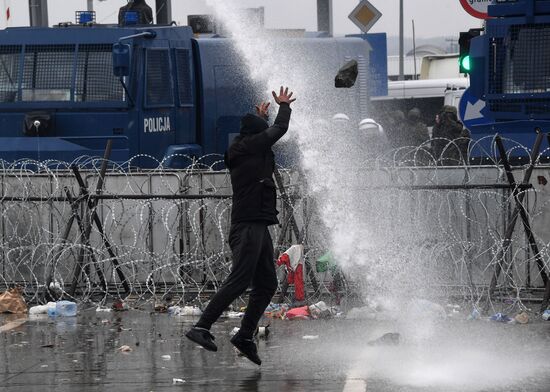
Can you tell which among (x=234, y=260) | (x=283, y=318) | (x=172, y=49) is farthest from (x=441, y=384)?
(x=172, y=49)

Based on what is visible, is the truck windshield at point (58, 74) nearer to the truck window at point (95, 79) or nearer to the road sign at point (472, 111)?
the truck window at point (95, 79)

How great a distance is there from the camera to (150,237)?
14656 millimetres

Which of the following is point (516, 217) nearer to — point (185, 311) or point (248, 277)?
point (185, 311)

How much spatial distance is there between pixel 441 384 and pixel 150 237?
18.7 ft

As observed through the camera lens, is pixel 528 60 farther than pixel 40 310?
Yes

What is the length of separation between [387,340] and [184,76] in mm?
8986

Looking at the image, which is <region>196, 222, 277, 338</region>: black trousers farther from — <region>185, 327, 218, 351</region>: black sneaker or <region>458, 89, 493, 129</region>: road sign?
<region>458, 89, 493, 129</region>: road sign

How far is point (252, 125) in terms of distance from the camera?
35.1 ft

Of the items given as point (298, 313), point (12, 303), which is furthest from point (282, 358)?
point (12, 303)

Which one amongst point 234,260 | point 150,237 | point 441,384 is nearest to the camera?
point 441,384

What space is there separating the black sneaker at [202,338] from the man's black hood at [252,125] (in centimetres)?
161

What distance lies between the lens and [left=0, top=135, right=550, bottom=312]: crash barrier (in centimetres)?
1357

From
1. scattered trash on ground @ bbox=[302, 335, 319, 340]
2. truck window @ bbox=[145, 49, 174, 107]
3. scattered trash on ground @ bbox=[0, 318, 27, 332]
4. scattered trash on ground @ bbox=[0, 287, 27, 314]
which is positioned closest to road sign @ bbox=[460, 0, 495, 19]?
truck window @ bbox=[145, 49, 174, 107]

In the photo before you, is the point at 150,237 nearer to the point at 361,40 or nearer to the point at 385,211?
the point at 385,211
